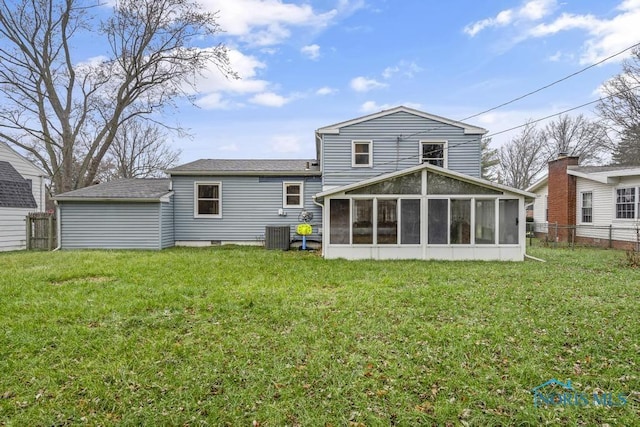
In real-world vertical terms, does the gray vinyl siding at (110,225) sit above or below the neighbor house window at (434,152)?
below

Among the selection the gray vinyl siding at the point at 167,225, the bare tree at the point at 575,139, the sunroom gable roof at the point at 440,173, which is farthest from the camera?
the bare tree at the point at 575,139

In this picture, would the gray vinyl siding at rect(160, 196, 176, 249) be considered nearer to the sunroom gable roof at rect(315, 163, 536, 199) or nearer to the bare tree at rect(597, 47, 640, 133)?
the sunroom gable roof at rect(315, 163, 536, 199)

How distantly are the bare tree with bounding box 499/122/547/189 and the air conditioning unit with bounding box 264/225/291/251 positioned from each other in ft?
93.6

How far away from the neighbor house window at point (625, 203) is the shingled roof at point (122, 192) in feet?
59.6

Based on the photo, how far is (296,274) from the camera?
25.5ft

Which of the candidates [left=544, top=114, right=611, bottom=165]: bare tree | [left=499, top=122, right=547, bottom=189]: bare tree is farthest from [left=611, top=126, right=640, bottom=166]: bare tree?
[left=499, top=122, right=547, bottom=189]: bare tree

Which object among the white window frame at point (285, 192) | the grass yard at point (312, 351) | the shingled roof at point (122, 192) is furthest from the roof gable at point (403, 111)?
the grass yard at point (312, 351)

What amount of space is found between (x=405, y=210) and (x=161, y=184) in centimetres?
1084

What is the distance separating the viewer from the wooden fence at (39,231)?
12.7 metres

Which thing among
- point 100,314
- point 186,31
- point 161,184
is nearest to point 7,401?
point 100,314

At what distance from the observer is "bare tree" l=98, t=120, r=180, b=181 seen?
28.0 meters

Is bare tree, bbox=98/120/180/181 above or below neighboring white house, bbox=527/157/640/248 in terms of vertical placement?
above

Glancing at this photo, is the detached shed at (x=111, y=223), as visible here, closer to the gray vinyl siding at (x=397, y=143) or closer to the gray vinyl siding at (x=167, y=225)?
the gray vinyl siding at (x=167, y=225)

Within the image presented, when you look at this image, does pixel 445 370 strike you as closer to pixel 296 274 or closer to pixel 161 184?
pixel 296 274
